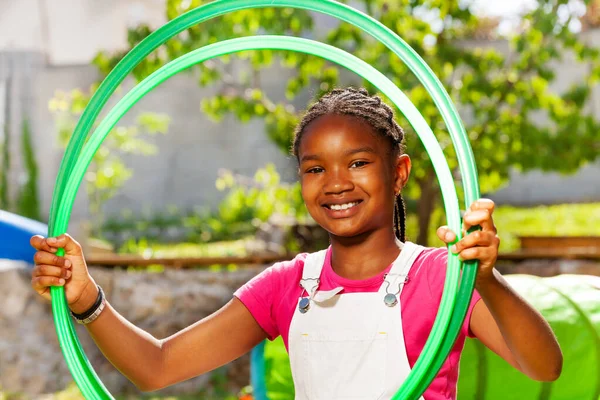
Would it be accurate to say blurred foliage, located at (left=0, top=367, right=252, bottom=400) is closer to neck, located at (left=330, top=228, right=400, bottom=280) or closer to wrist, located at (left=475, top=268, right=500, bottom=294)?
neck, located at (left=330, top=228, right=400, bottom=280)

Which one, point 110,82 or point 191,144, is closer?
point 110,82

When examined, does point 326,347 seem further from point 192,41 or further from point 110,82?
point 192,41

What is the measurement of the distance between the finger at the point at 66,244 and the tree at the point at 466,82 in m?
3.52

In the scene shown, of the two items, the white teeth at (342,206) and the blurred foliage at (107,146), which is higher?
the blurred foliage at (107,146)

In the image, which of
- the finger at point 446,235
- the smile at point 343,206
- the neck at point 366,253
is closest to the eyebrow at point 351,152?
the smile at point 343,206

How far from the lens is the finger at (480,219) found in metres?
1.77

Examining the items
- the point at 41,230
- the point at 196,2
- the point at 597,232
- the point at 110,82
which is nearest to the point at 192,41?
the point at 196,2

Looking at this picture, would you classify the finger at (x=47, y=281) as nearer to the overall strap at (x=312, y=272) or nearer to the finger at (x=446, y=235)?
the overall strap at (x=312, y=272)

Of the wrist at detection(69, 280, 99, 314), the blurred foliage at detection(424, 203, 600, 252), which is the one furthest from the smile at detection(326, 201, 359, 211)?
the blurred foliage at detection(424, 203, 600, 252)

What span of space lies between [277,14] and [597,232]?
5.73 m

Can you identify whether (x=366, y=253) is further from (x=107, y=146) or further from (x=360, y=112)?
(x=107, y=146)

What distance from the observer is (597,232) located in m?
9.66

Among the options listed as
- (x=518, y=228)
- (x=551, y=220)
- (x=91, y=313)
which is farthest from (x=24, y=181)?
(x=91, y=313)

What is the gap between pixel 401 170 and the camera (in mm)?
2344
